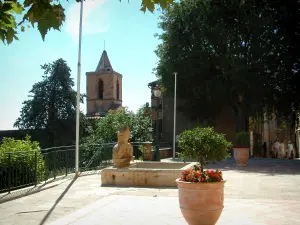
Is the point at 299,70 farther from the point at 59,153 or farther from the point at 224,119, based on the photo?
the point at 59,153

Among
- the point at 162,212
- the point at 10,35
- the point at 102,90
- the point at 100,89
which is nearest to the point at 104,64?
the point at 100,89

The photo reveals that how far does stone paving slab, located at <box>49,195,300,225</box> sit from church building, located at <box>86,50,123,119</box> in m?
50.7

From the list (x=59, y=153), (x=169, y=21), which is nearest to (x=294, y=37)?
(x=169, y=21)

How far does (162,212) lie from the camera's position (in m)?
7.04

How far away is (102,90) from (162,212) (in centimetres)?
5396

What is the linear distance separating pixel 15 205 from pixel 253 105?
19.7m

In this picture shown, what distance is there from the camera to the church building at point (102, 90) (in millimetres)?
59062

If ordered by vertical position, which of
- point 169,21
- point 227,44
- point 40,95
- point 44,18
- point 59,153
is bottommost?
point 59,153

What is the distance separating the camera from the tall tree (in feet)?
108

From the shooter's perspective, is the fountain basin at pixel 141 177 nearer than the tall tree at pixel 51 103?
Yes

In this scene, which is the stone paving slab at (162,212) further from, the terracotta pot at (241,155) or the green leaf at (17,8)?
the terracotta pot at (241,155)

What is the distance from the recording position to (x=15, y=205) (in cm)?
794

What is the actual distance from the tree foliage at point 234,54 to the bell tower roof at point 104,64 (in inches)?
1353

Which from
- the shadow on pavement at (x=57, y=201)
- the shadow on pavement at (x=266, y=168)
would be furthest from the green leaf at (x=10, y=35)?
the shadow on pavement at (x=266, y=168)
